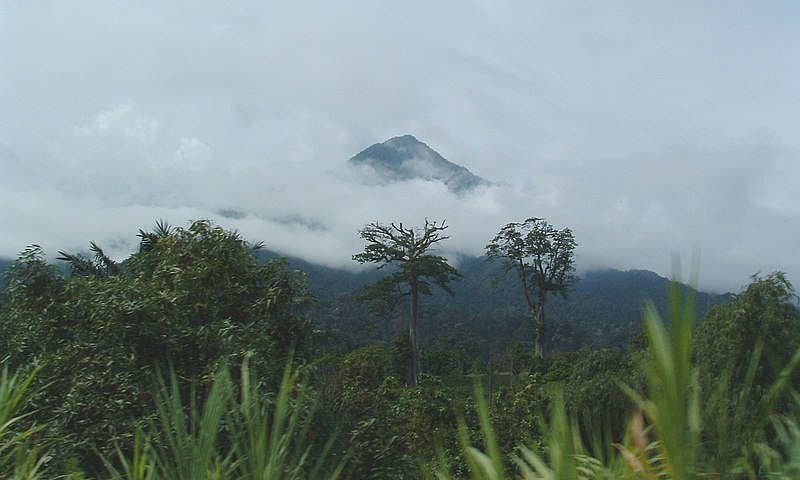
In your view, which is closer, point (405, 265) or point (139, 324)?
point (139, 324)

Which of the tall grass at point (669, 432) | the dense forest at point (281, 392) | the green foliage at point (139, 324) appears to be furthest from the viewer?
the green foliage at point (139, 324)

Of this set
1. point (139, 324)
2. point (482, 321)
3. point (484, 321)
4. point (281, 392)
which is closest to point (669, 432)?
point (281, 392)

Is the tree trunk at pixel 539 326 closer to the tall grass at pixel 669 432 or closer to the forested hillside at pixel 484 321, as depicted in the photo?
the forested hillside at pixel 484 321

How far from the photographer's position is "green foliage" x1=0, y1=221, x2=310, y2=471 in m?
5.30

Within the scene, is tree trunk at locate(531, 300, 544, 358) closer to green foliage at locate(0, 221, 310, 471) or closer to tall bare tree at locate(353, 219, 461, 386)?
tall bare tree at locate(353, 219, 461, 386)

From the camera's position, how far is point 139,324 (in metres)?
5.81

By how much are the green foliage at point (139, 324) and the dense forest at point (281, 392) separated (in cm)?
2

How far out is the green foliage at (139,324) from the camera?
530 cm

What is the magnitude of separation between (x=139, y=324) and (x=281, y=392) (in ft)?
15.0

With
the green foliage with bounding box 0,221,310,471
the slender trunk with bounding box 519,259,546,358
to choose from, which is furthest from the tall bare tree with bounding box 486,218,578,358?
the green foliage with bounding box 0,221,310,471

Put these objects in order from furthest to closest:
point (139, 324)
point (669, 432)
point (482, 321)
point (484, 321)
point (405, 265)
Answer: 1. point (482, 321)
2. point (484, 321)
3. point (405, 265)
4. point (139, 324)
5. point (669, 432)

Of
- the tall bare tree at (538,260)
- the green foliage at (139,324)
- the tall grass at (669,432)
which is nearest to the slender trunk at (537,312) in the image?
the tall bare tree at (538,260)

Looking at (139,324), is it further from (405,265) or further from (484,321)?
(484,321)

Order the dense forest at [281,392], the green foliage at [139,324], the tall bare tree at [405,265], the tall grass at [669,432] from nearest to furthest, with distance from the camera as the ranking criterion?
the tall grass at [669,432] < the dense forest at [281,392] < the green foliage at [139,324] < the tall bare tree at [405,265]
